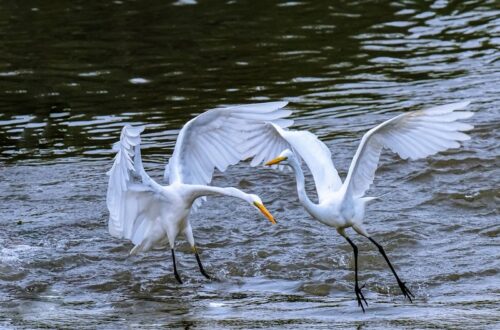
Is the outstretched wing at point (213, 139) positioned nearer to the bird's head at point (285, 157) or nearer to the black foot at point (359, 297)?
the bird's head at point (285, 157)

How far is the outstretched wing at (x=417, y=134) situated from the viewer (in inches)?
314

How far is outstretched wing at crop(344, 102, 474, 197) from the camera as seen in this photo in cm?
798

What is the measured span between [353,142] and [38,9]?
361 inches

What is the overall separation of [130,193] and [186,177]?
0.74m

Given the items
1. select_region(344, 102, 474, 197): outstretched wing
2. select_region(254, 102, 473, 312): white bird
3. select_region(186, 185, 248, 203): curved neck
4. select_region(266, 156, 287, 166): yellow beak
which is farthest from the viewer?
select_region(186, 185, 248, 203): curved neck

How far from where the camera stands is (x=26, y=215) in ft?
36.9

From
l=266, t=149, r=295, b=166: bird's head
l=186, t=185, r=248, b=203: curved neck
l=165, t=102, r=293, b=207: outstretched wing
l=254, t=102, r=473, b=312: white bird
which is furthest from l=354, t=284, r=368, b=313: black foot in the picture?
l=165, t=102, r=293, b=207: outstretched wing

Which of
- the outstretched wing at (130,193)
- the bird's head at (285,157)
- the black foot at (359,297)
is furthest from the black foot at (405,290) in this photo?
the outstretched wing at (130,193)

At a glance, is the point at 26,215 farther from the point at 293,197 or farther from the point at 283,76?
the point at 283,76

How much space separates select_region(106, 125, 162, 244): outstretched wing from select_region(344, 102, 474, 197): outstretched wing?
5.52 feet

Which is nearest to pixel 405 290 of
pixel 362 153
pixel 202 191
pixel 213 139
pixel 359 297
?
pixel 359 297

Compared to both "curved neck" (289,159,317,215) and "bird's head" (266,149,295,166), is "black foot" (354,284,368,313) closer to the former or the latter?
"curved neck" (289,159,317,215)

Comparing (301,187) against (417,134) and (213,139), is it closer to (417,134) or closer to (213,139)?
(417,134)

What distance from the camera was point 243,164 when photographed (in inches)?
498
